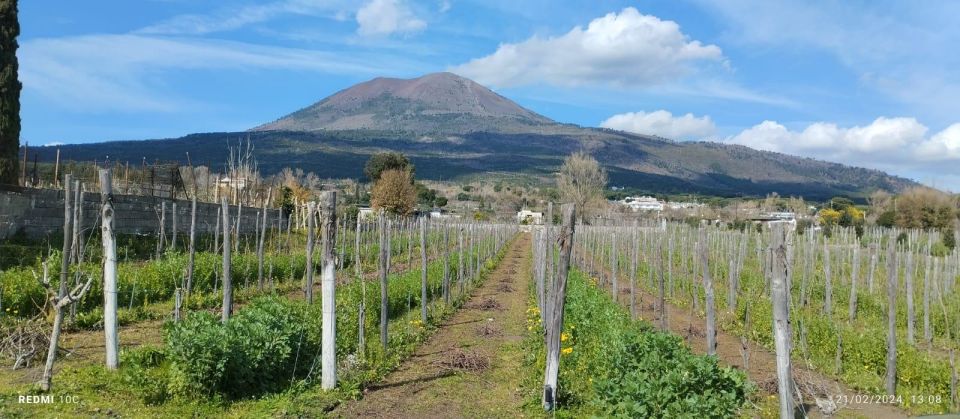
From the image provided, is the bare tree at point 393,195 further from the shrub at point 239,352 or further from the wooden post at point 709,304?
the wooden post at point 709,304

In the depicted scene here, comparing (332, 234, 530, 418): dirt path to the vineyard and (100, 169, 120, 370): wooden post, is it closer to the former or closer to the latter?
the vineyard

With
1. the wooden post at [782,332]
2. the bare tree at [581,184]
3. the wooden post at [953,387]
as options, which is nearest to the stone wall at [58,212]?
the wooden post at [782,332]

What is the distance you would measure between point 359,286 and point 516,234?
175 feet

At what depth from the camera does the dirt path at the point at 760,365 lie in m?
8.35

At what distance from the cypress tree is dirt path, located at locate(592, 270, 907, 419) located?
56.7 feet

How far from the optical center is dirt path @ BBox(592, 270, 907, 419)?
8.35m

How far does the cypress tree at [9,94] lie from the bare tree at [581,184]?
121 ft

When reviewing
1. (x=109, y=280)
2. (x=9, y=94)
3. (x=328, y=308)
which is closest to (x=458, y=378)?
(x=328, y=308)

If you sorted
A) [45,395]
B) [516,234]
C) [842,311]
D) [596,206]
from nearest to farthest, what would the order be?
1. [45,395]
2. [842,311]
3. [596,206]
4. [516,234]

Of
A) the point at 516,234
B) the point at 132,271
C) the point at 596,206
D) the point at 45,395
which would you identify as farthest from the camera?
the point at 516,234

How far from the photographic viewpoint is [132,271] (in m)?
13.9

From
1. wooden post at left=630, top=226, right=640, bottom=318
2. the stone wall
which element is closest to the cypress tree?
the stone wall

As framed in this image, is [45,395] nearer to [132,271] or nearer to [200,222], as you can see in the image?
[132,271]

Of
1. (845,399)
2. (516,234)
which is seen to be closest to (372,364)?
(845,399)
